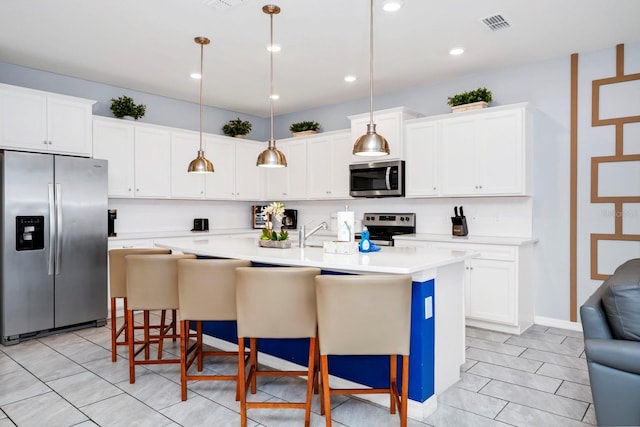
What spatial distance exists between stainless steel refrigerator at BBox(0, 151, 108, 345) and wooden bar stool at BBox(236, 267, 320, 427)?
2.71 meters

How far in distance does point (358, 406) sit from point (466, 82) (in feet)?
12.8

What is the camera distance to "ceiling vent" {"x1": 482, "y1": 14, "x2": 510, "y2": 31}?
136 inches

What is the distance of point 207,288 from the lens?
2.70 metres

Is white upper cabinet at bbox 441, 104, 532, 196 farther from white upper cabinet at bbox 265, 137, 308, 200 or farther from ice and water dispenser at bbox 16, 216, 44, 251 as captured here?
ice and water dispenser at bbox 16, 216, 44, 251

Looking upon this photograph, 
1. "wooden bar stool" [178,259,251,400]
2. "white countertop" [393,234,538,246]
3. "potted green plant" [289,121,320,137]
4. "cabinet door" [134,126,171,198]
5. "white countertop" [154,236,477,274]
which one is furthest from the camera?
"potted green plant" [289,121,320,137]

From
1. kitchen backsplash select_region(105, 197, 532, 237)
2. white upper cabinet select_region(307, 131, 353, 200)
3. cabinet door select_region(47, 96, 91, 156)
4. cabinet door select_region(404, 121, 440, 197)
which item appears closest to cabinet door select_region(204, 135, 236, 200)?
kitchen backsplash select_region(105, 197, 532, 237)

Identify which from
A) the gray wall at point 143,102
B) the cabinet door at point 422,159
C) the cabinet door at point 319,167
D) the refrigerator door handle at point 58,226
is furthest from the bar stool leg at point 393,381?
the gray wall at point 143,102

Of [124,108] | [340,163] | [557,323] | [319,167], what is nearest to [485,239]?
[557,323]

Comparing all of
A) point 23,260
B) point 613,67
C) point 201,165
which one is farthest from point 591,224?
point 23,260

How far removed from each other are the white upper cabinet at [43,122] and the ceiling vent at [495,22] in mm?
4042

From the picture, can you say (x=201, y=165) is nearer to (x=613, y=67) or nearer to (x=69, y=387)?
(x=69, y=387)

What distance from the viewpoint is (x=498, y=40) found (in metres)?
3.92

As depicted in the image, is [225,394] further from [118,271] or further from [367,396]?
[118,271]

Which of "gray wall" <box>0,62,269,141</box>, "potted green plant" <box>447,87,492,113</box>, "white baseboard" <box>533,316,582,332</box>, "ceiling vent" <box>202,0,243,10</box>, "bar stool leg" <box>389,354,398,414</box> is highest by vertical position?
"ceiling vent" <box>202,0,243,10</box>
